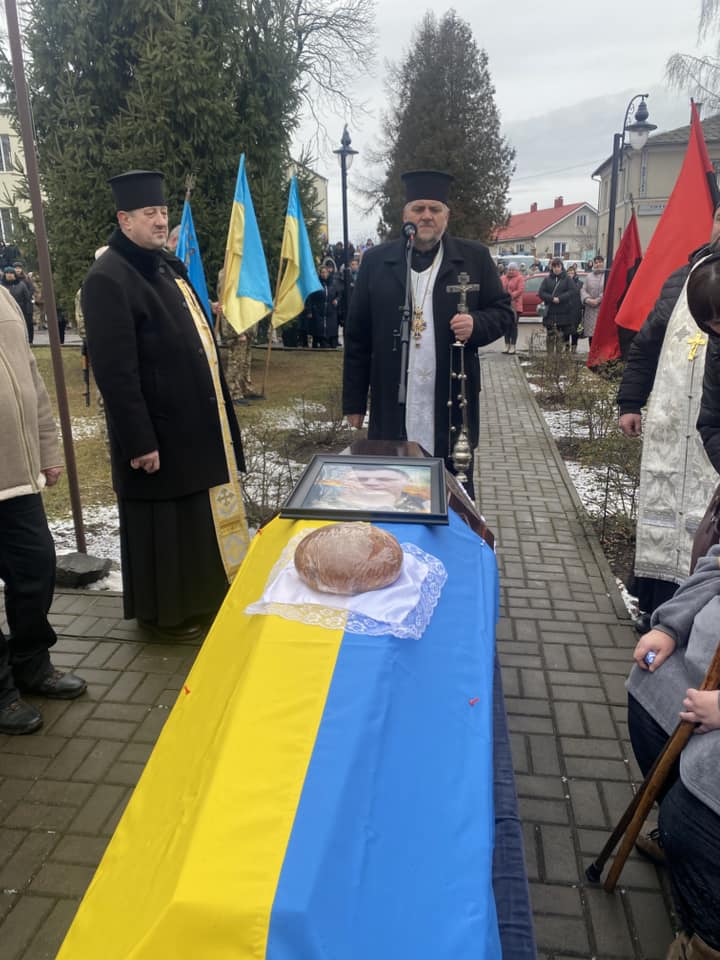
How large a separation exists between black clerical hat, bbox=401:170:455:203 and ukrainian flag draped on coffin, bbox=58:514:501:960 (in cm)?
239

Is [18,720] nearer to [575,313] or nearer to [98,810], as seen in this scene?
[98,810]

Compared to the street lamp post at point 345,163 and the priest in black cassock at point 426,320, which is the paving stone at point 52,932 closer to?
the priest in black cassock at point 426,320

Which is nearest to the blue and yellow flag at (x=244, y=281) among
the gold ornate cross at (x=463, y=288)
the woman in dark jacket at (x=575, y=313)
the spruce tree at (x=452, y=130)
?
the gold ornate cross at (x=463, y=288)

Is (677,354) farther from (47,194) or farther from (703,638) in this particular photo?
(47,194)

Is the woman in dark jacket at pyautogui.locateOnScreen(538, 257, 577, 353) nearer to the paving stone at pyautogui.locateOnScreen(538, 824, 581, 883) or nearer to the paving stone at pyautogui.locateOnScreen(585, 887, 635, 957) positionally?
the paving stone at pyautogui.locateOnScreen(538, 824, 581, 883)

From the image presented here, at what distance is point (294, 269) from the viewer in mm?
9352

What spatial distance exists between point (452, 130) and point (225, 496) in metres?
33.0

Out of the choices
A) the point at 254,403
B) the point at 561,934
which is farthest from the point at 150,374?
the point at 254,403

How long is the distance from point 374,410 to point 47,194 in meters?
10.1

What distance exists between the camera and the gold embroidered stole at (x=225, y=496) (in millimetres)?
3586

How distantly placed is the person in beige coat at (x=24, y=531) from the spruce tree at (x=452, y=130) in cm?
2914

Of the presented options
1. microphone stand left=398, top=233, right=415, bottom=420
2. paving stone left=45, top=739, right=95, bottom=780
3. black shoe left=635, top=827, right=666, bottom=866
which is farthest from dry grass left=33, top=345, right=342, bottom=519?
black shoe left=635, top=827, right=666, bottom=866

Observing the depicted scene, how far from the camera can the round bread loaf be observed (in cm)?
184

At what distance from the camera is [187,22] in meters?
10.6
